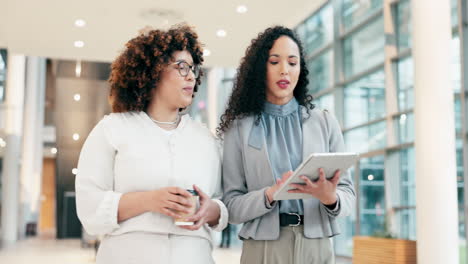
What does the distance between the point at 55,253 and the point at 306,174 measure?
1213 cm

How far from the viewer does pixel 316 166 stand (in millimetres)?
1790

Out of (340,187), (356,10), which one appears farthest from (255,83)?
(356,10)

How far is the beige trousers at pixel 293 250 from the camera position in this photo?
6.75 ft

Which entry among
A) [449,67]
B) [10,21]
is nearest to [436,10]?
[449,67]

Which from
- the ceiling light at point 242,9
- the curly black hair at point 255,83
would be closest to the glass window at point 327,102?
the ceiling light at point 242,9

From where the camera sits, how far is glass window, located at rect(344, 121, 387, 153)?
31.7 ft

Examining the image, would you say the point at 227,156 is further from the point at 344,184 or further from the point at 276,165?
the point at 344,184

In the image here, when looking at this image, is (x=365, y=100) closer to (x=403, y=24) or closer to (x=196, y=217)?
(x=403, y=24)

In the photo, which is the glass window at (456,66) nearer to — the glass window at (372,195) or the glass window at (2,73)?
the glass window at (372,195)

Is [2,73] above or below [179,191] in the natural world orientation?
above

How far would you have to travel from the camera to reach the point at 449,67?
6.61m

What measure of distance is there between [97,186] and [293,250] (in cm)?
75

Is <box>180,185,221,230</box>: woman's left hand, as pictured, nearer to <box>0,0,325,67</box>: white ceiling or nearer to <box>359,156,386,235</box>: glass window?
<box>0,0,325,67</box>: white ceiling

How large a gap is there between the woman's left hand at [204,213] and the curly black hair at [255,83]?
1.32 feet
